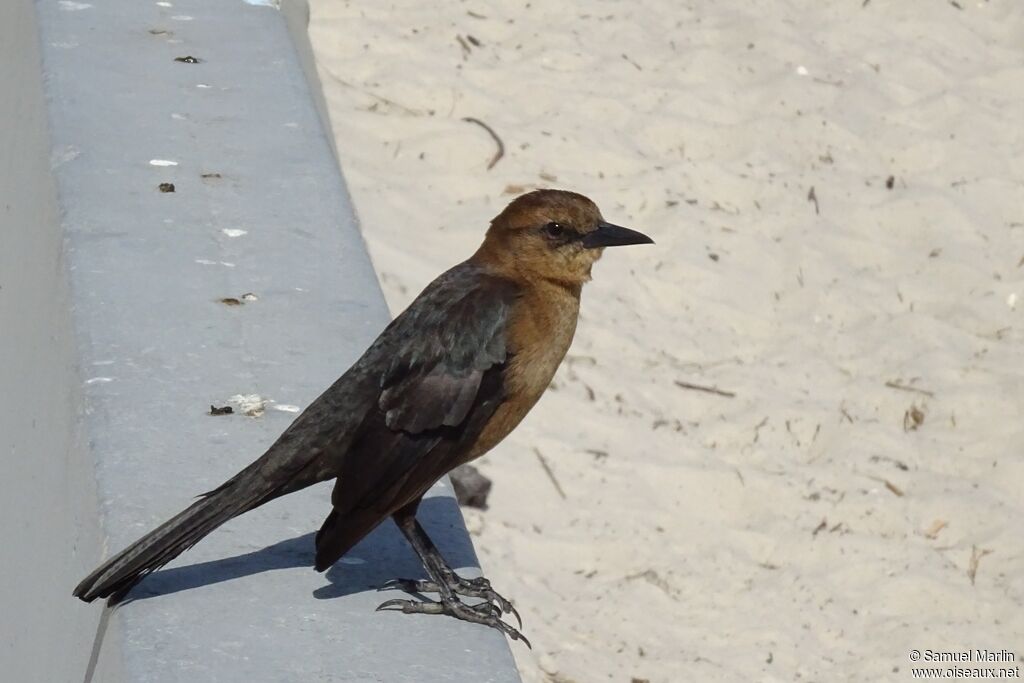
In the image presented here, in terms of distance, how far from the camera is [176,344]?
333 centimetres

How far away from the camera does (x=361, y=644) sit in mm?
2602

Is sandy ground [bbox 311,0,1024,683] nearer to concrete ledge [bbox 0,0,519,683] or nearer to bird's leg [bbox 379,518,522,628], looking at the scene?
bird's leg [bbox 379,518,522,628]

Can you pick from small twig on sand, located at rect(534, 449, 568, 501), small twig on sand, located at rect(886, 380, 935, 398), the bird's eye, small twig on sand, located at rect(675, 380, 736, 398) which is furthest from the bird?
small twig on sand, located at rect(886, 380, 935, 398)

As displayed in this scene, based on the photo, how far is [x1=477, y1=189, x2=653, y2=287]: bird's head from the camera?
11.9 ft

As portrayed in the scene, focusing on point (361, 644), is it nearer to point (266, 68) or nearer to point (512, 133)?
point (266, 68)

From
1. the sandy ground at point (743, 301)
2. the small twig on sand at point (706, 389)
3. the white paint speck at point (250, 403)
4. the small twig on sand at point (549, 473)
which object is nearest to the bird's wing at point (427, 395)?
the white paint speck at point (250, 403)

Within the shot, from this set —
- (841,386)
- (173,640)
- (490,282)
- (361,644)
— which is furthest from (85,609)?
(841,386)

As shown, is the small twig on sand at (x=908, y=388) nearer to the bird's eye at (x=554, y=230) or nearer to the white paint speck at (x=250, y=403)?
the bird's eye at (x=554, y=230)

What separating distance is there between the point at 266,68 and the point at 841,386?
2532 millimetres

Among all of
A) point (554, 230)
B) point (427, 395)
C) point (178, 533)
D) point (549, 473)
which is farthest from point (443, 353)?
point (549, 473)

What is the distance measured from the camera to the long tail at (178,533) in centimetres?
264

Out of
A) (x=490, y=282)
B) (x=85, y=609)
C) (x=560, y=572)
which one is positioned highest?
(x=490, y=282)

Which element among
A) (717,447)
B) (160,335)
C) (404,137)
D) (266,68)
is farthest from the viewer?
(404,137)

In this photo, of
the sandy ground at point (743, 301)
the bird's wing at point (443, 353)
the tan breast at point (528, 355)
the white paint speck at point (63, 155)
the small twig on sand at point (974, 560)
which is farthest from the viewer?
the small twig on sand at point (974, 560)
